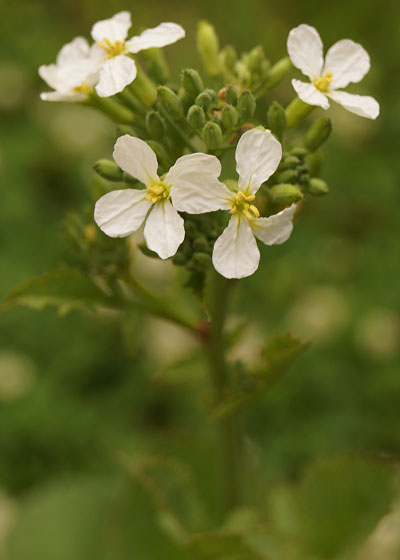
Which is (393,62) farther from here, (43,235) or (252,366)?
(252,366)

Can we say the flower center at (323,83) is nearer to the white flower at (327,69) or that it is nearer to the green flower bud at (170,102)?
the white flower at (327,69)

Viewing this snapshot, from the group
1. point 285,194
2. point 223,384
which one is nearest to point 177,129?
point 285,194

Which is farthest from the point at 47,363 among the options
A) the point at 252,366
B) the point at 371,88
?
the point at 371,88

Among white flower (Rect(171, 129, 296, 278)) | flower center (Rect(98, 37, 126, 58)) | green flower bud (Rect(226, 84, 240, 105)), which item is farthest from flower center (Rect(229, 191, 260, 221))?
flower center (Rect(98, 37, 126, 58))

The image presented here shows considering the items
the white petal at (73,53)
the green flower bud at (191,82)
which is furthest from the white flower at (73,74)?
the green flower bud at (191,82)

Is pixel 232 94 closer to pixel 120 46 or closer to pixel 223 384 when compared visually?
pixel 120 46

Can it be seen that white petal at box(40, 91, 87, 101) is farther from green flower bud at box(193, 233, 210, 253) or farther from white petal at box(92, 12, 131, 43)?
green flower bud at box(193, 233, 210, 253)
